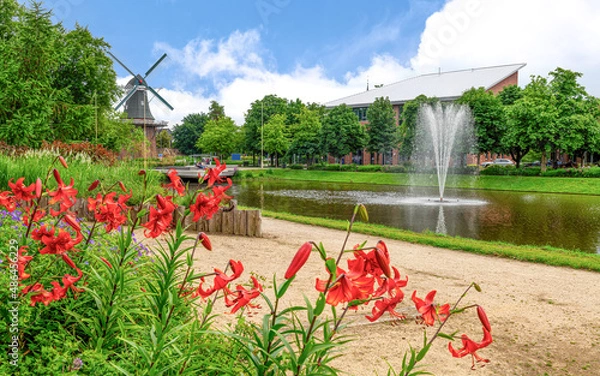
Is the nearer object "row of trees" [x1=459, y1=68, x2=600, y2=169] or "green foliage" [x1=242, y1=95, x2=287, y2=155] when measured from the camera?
"row of trees" [x1=459, y1=68, x2=600, y2=169]

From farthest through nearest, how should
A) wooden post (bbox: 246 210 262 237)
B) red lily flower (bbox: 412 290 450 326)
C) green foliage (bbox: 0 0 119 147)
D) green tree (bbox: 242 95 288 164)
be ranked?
green tree (bbox: 242 95 288 164) → green foliage (bbox: 0 0 119 147) → wooden post (bbox: 246 210 262 237) → red lily flower (bbox: 412 290 450 326)

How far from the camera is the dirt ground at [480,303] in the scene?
13.6 feet

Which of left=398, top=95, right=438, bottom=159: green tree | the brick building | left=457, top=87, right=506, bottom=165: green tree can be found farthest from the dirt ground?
the brick building

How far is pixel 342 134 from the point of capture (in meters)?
49.5

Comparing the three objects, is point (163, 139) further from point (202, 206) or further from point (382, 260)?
point (382, 260)

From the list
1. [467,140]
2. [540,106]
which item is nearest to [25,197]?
[540,106]

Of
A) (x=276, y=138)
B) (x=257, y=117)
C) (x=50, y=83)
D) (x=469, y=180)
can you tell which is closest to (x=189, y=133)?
(x=257, y=117)

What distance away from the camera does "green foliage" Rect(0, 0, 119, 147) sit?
21.3 metres

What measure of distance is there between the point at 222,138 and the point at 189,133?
94.3ft

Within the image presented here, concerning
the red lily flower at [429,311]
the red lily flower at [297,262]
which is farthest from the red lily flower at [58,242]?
the red lily flower at [429,311]

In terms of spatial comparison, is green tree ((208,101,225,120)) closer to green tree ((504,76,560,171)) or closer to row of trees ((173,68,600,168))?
row of trees ((173,68,600,168))

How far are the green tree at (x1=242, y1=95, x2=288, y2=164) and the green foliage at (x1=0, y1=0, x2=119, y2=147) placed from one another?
3333 centimetres

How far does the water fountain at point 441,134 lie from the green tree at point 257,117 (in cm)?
2180

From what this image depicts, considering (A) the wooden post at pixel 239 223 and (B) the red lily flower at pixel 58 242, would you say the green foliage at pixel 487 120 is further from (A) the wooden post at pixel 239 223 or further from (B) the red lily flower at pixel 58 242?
(B) the red lily flower at pixel 58 242
